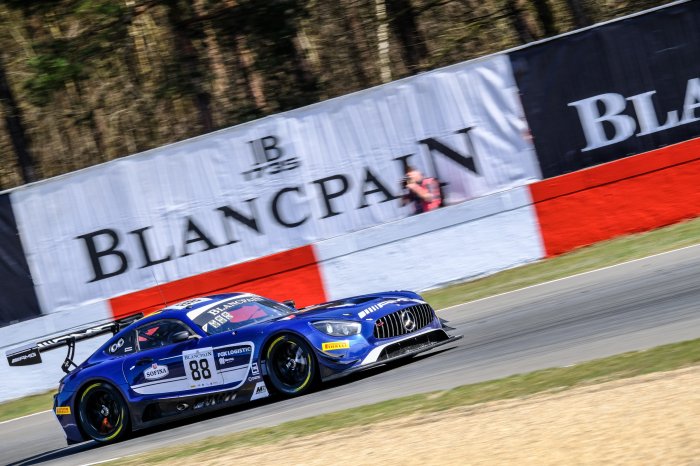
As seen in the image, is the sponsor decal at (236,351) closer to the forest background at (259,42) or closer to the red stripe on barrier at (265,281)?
the red stripe on barrier at (265,281)

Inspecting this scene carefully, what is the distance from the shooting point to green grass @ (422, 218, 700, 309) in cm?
1337

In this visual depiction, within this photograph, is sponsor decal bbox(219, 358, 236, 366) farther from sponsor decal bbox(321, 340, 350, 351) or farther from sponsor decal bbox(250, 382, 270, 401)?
sponsor decal bbox(321, 340, 350, 351)

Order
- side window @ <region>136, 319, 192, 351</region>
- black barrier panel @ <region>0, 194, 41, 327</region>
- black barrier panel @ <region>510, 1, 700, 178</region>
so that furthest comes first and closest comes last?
black barrier panel @ <region>0, 194, 41, 327</region>, black barrier panel @ <region>510, 1, 700, 178</region>, side window @ <region>136, 319, 192, 351</region>

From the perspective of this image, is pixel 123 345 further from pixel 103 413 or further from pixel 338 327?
pixel 338 327

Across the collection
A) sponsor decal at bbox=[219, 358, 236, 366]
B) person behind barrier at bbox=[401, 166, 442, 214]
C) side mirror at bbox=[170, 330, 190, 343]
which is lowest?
sponsor decal at bbox=[219, 358, 236, 366]

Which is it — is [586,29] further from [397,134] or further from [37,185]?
[37,185]

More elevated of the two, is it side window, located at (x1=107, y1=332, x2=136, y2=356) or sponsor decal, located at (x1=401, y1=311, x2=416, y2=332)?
side window, located at (x1=107, y1=332, x2=136, y2=356)

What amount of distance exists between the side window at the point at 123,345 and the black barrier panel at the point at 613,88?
711 cm

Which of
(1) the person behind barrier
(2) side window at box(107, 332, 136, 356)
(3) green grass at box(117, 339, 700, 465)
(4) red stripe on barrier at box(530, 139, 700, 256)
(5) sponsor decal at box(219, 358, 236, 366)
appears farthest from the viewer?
(1) the person behind barrier

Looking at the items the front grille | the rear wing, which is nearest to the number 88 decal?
the rear wing

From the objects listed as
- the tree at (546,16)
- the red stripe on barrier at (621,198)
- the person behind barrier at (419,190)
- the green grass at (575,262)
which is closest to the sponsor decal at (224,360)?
the green grass at (575,262)

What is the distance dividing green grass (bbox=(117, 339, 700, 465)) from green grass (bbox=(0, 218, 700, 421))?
572 centimetres

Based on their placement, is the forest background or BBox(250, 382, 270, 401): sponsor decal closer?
BBox(250, 382, 270, 401): sponsor decal

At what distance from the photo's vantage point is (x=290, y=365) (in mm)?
9648
